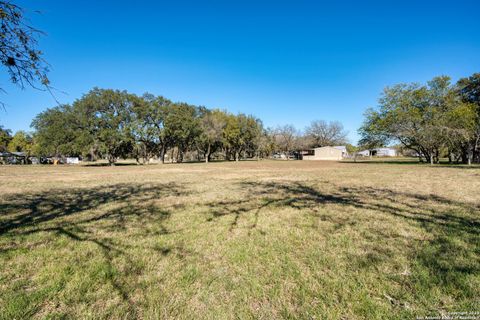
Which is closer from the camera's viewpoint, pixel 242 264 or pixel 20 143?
pixel 242 264

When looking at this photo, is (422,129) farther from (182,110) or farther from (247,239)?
(182,110)

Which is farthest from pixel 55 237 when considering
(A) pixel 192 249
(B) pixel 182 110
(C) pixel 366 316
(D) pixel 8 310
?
(B) pixel 182 110

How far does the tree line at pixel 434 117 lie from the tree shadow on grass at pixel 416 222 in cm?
2436

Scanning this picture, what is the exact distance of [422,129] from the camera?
1101 inches

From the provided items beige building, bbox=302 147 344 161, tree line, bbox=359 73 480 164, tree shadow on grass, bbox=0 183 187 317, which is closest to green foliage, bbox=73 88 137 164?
tree shadow on grass, bbox=0 183 187 317

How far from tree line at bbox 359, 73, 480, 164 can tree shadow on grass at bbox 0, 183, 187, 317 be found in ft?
101

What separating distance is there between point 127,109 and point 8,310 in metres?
45.4

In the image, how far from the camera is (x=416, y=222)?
4.81 m

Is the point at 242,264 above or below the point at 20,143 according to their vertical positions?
below

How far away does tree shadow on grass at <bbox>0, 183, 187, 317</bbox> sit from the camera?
3484mm

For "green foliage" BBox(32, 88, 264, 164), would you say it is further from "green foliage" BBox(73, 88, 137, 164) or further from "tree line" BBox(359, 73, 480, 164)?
"tree line" BBox(359, 73, 480, 164)

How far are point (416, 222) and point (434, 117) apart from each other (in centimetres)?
3256

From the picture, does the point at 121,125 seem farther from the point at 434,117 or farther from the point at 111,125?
the point at 434,117

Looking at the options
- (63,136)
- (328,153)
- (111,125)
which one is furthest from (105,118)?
(328,153)
